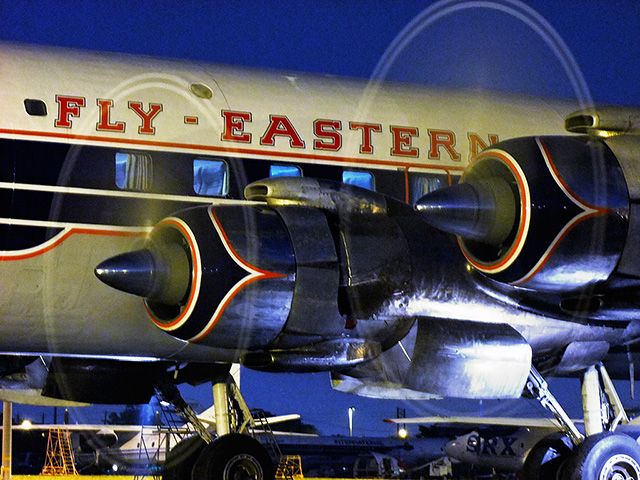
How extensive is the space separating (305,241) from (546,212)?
2.19m

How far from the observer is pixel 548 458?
12438 millimetres

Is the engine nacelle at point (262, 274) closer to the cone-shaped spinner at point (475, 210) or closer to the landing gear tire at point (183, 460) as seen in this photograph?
the cone-shaped spinner at point (475, 210)

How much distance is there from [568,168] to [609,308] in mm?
1462

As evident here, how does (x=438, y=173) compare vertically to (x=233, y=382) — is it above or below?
above

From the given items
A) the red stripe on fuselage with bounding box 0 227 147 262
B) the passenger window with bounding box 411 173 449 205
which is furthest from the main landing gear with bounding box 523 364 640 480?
the red stripe on fuselage with bounding box 0 227 147 262

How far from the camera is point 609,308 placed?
9.58m

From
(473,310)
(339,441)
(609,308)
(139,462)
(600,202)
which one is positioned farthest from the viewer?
(339,441)

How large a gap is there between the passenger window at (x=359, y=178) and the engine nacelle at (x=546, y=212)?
9.82 ft

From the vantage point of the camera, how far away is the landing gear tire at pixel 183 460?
14.2m

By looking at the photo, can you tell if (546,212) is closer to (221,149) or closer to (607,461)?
(607,461)

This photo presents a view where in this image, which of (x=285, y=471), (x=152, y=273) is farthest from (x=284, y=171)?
(x=285, y=471)

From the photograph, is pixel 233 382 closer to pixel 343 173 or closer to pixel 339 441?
pixel 343 173

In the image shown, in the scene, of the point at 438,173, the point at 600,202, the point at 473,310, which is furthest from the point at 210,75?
the point at 600,202

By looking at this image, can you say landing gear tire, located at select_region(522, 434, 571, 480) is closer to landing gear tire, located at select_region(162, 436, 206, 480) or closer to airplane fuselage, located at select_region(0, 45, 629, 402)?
airplane fuselage, located at select_region(0, 45, 629, 402)
